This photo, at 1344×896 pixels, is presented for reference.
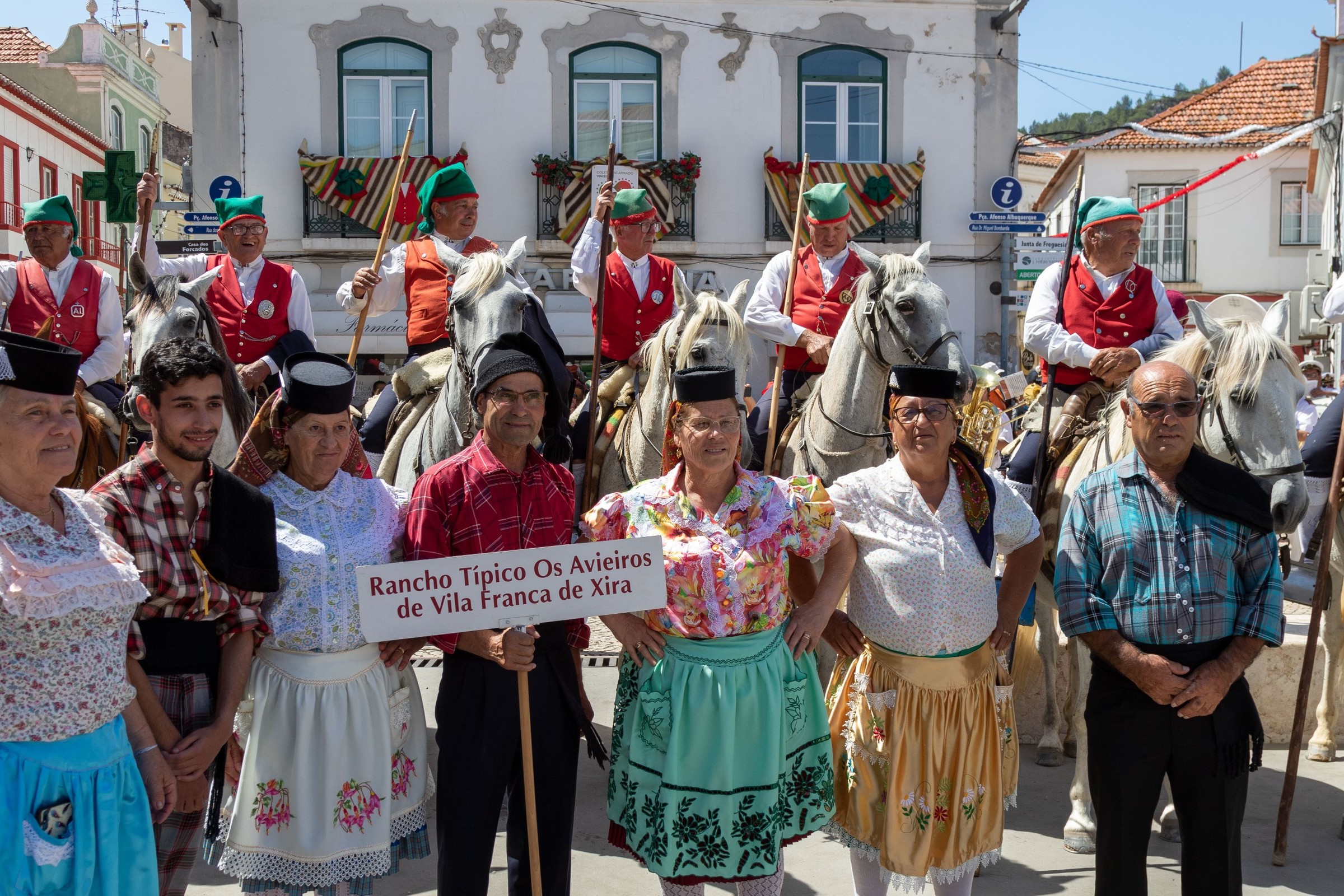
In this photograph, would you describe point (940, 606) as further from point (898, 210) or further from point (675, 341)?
point (898, 210)

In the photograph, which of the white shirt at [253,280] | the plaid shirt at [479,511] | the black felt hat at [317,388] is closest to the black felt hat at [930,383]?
the plaid shirt at [479,511]

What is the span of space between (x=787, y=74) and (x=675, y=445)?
1450 cm

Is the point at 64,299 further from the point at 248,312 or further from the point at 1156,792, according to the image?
the point at 1156,792

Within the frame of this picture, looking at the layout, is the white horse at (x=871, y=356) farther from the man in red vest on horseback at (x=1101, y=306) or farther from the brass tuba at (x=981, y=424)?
the brass tuba at (x=981, y=424)

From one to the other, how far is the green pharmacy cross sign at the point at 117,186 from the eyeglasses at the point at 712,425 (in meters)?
8.12

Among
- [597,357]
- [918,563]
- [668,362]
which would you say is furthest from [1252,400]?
[597,357]

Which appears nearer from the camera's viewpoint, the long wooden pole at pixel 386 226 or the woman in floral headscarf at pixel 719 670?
the woman in floral headscarf at pixel 719 670

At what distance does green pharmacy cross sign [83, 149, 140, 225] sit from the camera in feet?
32.8

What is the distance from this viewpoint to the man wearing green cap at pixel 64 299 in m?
6.96

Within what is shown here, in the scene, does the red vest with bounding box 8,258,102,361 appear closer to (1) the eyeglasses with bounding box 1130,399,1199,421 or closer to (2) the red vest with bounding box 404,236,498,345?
(2) the red vest with bounding box 404,236,498,345

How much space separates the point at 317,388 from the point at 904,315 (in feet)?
9.57

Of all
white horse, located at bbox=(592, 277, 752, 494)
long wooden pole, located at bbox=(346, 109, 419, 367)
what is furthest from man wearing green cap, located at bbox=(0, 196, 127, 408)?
white horse, located at bbox=(592, 277, 752, 494)

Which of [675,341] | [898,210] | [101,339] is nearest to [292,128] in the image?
[898,210]

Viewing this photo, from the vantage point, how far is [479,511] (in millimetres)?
3408
